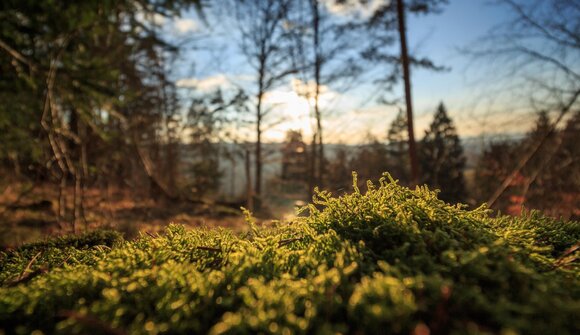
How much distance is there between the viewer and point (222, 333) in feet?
2.89

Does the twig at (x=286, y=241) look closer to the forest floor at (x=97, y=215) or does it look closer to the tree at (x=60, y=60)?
the tree at (x=60, y=60)

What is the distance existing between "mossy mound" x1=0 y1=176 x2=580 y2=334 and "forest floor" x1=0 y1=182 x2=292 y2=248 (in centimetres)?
524

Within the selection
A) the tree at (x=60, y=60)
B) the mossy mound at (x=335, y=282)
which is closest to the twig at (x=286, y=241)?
the mossy mound at (x=335, y=282)

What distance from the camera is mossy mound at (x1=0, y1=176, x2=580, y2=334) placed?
0.88 m

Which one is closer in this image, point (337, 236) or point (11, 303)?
point (11, 303)

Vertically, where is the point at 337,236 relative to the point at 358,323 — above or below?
above

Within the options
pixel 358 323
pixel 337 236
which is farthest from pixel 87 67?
pixel 358 323

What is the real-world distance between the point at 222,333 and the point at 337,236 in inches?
25.4

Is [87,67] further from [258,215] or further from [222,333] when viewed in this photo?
[258,215]

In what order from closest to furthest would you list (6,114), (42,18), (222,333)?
(222,333)
(42,18)
(6,114)

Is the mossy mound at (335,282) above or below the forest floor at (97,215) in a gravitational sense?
above

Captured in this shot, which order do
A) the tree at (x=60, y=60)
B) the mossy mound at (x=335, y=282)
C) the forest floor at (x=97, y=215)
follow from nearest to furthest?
the mossy mound at (x=335, y=282) < the tree at (x=60, y=60) < the forest floor at (x=97, y=215)

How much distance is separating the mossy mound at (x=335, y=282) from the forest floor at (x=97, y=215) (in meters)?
5.24

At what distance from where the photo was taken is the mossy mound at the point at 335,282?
0.88 meters
